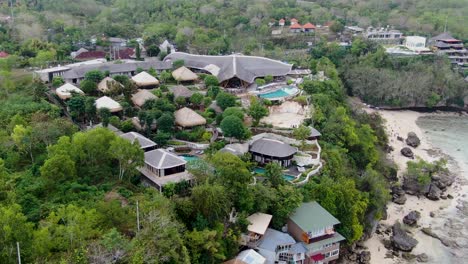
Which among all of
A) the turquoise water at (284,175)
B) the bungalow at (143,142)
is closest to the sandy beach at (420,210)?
the turquoise water at (284,175)

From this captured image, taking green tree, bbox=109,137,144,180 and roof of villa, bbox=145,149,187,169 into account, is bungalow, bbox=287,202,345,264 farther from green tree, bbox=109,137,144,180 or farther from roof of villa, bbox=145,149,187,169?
green tree, bbox=109,137,144,180

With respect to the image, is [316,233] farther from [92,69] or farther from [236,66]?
[92,69]

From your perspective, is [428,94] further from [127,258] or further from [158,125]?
[127,258]

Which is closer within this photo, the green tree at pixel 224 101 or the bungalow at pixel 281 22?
the green tree at pixel 224 101

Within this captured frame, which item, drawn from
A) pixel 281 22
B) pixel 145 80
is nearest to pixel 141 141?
pixel 145 80

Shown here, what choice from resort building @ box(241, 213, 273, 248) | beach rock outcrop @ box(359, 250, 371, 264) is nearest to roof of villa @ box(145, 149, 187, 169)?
resort building @ box(241, 213, 273, 248)

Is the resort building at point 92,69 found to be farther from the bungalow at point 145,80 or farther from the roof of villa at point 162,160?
the roof of villa at point 162,160
